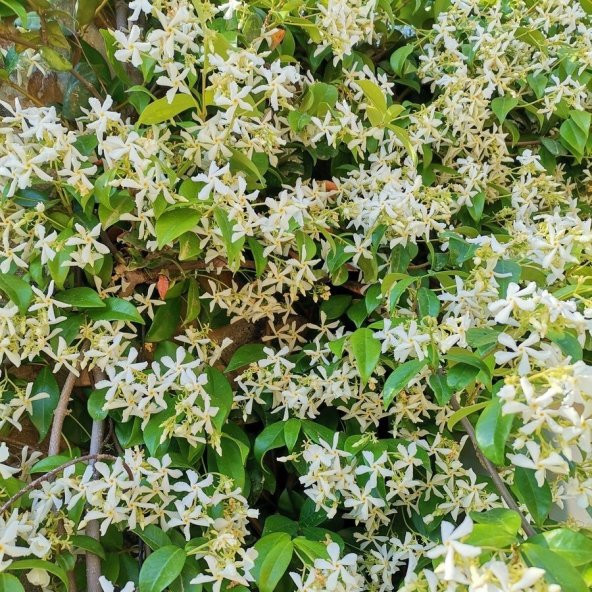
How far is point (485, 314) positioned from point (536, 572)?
48 centimetres

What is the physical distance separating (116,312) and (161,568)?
41 centimetres

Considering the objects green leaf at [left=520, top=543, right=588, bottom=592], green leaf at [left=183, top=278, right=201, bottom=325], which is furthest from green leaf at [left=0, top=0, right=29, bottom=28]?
green leaf at [left=520, top=543, right=588, bottom=592]

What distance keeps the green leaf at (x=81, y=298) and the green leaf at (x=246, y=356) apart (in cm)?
27

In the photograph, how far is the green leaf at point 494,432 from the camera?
0.69 meters

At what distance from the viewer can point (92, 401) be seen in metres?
0.99

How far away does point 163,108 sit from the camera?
944 millimetres

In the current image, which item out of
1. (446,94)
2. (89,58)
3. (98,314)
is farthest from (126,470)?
(446,94)

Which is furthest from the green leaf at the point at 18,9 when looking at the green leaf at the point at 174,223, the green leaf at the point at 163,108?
the green leaf at the point at 174,223

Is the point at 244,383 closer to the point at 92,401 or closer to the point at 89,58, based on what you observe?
the point at 92,401

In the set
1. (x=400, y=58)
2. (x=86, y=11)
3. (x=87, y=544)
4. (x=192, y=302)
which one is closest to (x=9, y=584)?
(x=87, y=544)

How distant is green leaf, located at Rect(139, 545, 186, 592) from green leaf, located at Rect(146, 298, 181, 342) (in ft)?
1.22

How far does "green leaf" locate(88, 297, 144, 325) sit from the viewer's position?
0.97 metres

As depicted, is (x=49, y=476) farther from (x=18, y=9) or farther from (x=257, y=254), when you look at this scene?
(x=18, y=9)

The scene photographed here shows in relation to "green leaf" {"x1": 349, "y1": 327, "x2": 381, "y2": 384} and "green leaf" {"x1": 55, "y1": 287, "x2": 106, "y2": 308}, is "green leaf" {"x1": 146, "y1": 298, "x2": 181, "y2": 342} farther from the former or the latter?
"green leaf" {"x1": 349, "y1": 327, "x2": 381, "y2": 384}
